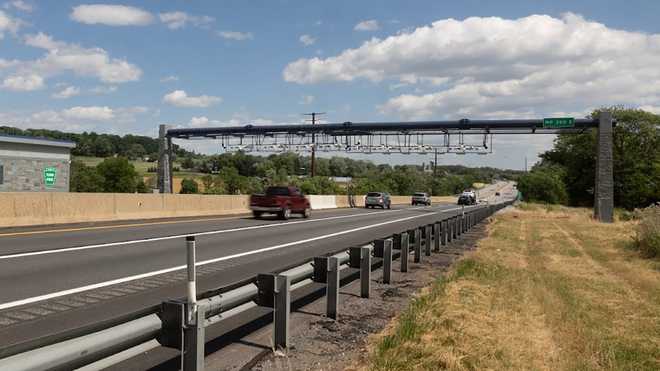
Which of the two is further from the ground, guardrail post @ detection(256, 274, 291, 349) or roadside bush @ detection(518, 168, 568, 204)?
guardrail post @ detection(256, 274, 291, 349)

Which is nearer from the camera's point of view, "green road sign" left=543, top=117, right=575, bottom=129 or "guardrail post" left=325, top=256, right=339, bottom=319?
"guardrail post" left=325, top=256, right=339, bottom=319

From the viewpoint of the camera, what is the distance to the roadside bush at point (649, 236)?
52.5 ft

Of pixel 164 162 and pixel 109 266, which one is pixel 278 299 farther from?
pixel 164 162

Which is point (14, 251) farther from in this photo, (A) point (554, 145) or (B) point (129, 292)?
(A) point (554, 145)

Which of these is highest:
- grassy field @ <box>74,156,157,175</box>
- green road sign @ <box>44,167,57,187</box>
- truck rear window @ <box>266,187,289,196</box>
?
grassy field @ <box>74,156,157,175</box>

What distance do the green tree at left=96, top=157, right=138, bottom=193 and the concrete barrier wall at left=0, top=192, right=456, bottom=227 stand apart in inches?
3873

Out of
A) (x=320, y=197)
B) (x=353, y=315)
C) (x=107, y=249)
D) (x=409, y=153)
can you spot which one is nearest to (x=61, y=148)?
(x=320, y=197)

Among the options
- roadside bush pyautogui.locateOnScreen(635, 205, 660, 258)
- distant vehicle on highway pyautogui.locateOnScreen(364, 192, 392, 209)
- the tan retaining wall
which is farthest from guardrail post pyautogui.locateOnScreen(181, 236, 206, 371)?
distant vehicle on highway pyautogui.locateOnScreen(364, 192, 392, 209)

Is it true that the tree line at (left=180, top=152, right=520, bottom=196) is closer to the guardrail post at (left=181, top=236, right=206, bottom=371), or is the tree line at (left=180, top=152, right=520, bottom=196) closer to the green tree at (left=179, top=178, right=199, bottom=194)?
the green tree at (left=179, top=178, right=199, bottom=194)

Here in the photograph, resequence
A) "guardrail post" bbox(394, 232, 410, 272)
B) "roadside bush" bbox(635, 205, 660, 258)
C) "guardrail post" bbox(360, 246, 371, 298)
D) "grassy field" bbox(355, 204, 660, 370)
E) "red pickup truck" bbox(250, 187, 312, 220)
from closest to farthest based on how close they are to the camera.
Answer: "grassy field" bbox(355, 204, 660, 370) < "guardrail post" bbox(360, 246, 371, 298) < "guardrail post" bbox(394, 232, 410, 272) < "roadside bush" bbox(635, 205, 660, 258) < "red pickup truck" bbox(250, 187, 312, 220)

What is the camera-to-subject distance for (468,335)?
19.9ft

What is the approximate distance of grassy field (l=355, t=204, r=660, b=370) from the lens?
5402 millimetres

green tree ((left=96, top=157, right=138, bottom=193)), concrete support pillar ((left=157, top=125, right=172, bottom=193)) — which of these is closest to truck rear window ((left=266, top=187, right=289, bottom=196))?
concrete support pillar ((left=157, top=125, right=172, bottom=193))

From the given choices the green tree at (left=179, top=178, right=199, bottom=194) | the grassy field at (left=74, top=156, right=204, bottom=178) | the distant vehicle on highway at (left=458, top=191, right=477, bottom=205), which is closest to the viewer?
the distant vehicle on highway at (left=458, top=191, right=477, bottom=205)
